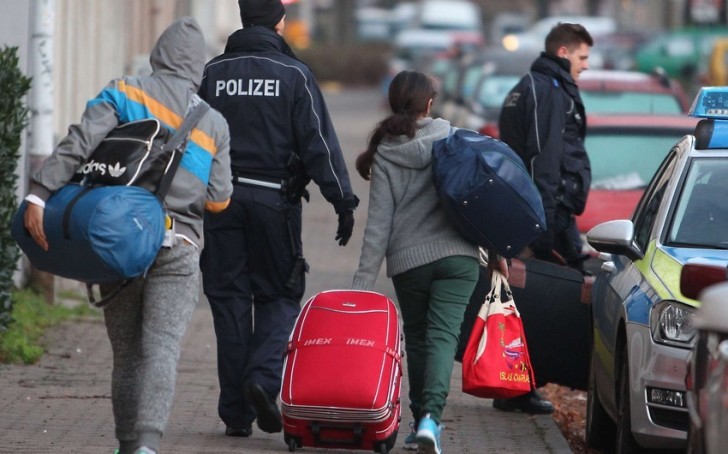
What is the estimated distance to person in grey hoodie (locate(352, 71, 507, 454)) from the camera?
713 centimetres

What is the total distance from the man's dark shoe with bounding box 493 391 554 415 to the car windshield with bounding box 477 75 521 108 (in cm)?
1055

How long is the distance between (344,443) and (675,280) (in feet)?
4.98

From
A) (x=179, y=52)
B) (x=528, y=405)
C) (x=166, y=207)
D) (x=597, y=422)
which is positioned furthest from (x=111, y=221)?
(x=528, y=405)

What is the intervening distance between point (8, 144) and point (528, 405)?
3.17 meters

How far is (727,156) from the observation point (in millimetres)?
7539

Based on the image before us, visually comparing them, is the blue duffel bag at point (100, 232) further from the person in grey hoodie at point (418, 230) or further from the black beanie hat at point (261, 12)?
the black beanie hat at point (261, 12)

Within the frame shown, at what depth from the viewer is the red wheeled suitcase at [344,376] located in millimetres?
6805

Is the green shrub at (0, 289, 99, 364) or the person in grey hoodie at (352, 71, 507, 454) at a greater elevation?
the person in grey hoodie at (352, 71, 507, 454)

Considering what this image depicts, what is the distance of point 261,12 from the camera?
7.61m

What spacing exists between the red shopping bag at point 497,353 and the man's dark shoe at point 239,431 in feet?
3.53

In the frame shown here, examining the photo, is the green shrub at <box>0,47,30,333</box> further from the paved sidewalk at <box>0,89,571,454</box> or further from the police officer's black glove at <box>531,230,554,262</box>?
the police officer's black glove at <box>531,230,554,262</box>

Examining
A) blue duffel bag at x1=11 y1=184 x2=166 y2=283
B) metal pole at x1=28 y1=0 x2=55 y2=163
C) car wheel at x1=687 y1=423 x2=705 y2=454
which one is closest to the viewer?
car wheel at x1=687 y1=423 x2=705 y2=454

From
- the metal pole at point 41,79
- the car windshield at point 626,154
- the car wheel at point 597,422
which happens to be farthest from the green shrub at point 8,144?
the car windshield at point 626,154

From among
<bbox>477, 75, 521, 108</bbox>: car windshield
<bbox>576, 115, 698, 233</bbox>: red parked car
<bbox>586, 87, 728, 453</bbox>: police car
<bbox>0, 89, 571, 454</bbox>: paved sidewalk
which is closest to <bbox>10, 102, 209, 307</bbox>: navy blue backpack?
<bbox>0, 89, 571, 454</bbox>: paved sidewalk
